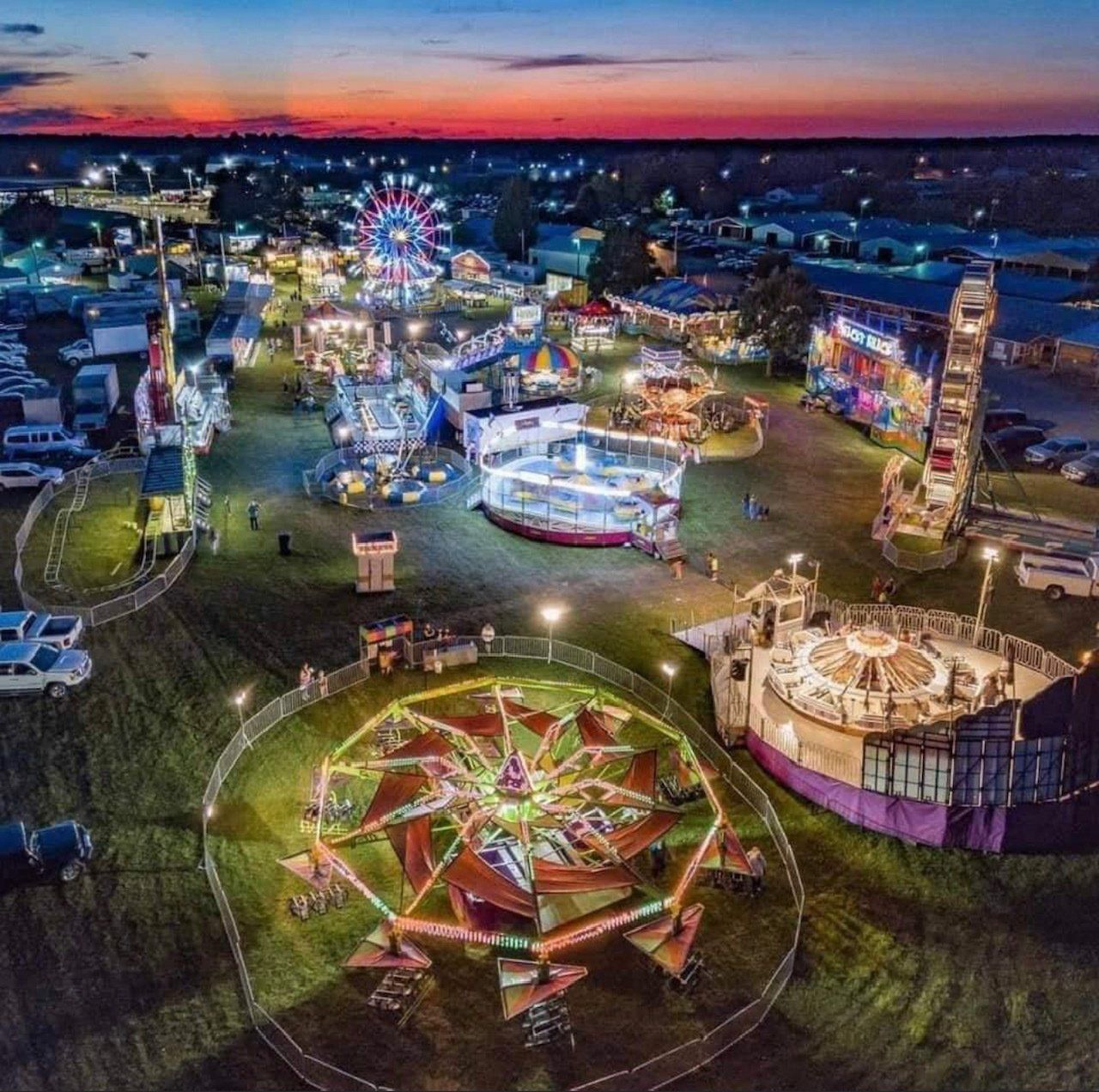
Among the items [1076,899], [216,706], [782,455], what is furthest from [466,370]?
[1076,899]

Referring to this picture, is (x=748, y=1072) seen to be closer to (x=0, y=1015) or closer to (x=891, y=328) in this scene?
(x=0, y=1015)

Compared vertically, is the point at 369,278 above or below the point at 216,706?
above

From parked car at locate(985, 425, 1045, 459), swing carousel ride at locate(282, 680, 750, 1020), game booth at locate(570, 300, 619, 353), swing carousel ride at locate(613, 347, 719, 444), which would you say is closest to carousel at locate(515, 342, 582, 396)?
swing carousel ride at locate(613, 347, 719, 444)

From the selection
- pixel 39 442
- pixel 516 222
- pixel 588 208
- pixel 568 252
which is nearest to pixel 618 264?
pixel 568 252

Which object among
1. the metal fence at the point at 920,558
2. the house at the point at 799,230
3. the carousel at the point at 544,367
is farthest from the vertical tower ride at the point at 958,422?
the house at the point at 799,230

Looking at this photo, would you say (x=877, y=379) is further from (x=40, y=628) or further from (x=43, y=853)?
(x=43, y=853)

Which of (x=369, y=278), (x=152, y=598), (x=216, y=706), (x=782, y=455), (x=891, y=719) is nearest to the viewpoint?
(x=891, y=719)
